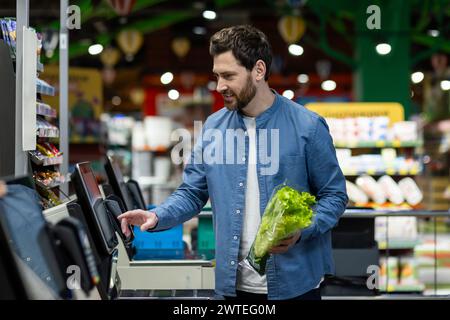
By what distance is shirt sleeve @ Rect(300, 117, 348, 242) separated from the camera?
2.44 metres

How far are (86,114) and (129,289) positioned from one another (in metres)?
9.83

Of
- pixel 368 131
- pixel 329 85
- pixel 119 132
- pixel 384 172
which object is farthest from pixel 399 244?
pixel 329 85

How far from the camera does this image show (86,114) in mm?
12969

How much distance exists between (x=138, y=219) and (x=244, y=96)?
1.75 feet

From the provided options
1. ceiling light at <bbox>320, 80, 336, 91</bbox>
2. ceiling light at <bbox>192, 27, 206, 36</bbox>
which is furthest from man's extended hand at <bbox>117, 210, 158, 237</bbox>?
ceiling light at <bbox>320, 80, 336, 91</bbox>

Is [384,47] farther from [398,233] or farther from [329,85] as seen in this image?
[329,85]

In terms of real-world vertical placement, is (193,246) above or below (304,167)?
below

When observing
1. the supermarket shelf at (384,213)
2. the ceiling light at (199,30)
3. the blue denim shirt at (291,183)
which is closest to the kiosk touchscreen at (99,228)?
the blue denim shirt at (291,183)

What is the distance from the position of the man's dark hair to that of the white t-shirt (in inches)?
11.4

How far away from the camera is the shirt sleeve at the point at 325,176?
244 cm

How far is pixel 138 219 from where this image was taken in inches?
94.7

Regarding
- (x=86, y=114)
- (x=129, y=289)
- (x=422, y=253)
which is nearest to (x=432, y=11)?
(x=422, y=253)

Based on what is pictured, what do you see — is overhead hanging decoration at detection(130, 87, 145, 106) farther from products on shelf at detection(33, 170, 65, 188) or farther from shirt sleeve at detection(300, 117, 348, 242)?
shirt sleeve at detection(300, 117, 348, 242)
